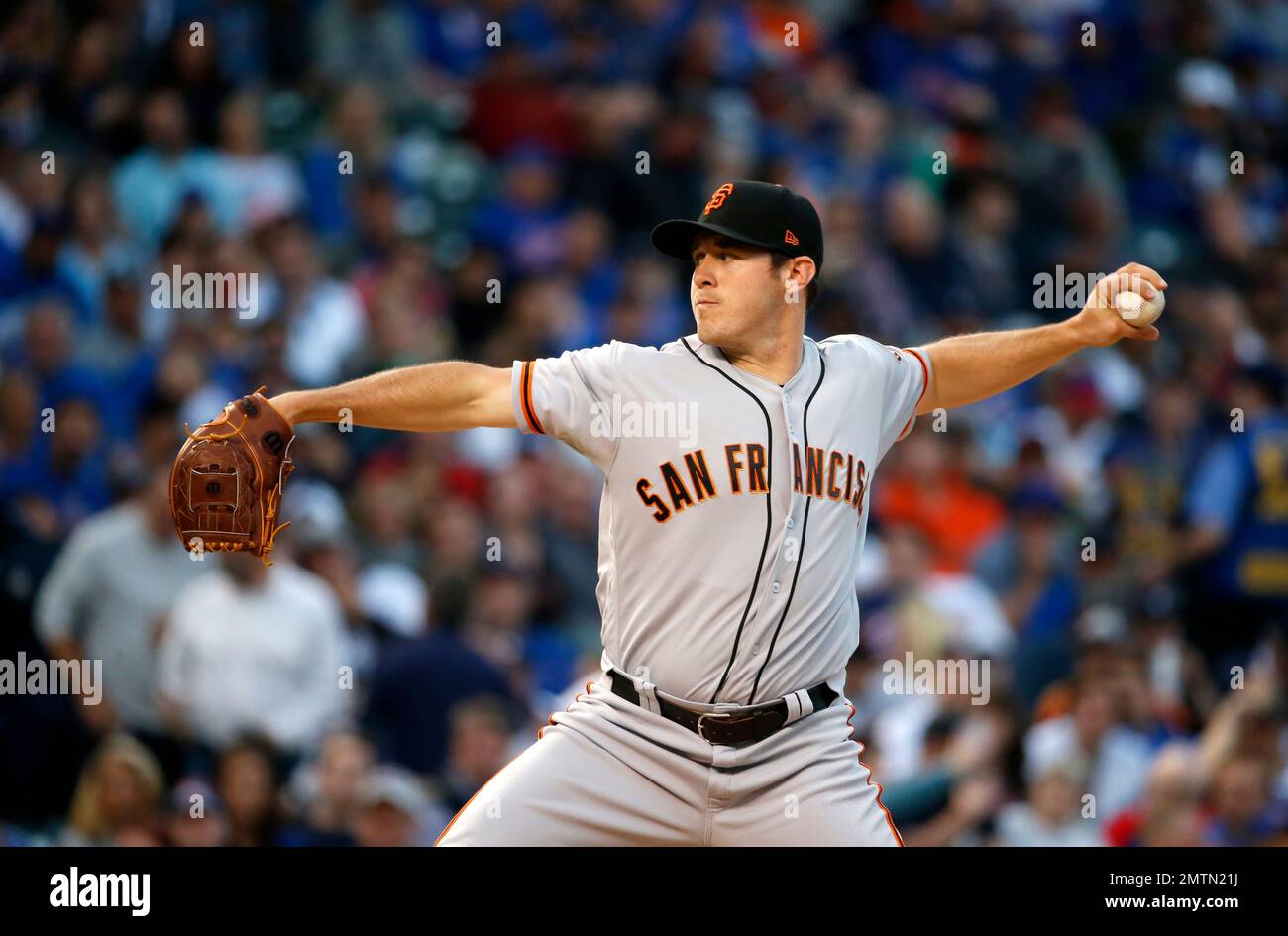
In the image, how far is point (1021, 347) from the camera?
4562mm

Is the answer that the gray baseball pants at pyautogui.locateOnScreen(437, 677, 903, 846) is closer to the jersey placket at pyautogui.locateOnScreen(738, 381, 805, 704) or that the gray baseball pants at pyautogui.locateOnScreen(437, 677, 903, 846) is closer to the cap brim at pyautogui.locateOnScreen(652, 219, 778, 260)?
the jersey placket at pyautogui.locateOnScreen(738, 381, 805, 704)

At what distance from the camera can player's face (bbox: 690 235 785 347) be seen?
4363 millimetres

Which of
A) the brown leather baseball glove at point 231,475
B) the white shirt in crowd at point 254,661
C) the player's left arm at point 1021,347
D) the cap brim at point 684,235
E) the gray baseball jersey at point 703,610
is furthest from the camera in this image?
the white shirt in crowd at point 254,661

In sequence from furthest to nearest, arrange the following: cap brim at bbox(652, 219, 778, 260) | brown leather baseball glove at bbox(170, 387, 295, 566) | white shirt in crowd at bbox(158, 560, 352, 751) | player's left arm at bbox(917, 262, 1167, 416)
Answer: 1. white shirt in crowd at bbox(158, 560, 352, 751)
2. player's left arm at bbox(917, 262, 1167, 416)
3. cap brim at bbox(652, 219, 778, 260)
4. brown leather baseball glove at bbox(170, 387, 295, 566)

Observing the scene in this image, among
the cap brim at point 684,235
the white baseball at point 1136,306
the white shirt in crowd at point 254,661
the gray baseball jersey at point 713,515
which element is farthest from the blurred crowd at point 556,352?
the white baseball at point 1136,306

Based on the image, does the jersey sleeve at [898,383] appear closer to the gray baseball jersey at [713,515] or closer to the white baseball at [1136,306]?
the gray baseball jersey at [713,515]

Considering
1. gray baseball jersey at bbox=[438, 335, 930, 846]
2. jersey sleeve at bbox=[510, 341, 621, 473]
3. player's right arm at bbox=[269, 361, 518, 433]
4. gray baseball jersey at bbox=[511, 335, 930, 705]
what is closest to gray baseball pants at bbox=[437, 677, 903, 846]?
gray baseball jersey at bbox=[438, 335, 930, 846]

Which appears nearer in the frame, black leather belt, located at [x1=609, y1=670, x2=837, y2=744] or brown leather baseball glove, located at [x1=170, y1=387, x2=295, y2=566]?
brown leather baseball glove, located at [x1=170, y1=387, x2=295, y2=566]

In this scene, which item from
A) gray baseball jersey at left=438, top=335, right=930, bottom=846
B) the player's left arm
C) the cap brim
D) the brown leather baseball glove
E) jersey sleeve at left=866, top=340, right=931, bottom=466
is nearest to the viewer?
the brown leather baseball glove

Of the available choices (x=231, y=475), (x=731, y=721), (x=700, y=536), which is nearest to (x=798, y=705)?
(x=731, y=721)

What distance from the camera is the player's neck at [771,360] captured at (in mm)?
4438

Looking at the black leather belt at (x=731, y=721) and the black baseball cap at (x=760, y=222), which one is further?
the black baseball cap at (x=760, y=222)

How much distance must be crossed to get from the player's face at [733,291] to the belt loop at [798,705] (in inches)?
33.0

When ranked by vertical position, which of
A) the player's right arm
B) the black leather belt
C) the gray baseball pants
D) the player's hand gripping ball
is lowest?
the gray baseball pants
